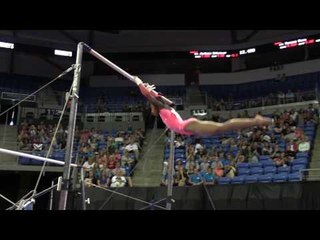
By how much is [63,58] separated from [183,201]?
40.5 ft

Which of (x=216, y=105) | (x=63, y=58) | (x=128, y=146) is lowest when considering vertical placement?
(x=128, y=146)

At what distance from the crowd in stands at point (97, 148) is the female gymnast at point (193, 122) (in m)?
6.86

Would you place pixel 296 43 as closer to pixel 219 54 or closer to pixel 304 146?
pixel 219 54

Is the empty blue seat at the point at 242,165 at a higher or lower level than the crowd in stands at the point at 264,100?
lower

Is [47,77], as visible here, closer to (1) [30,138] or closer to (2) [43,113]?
(2) [43,113]

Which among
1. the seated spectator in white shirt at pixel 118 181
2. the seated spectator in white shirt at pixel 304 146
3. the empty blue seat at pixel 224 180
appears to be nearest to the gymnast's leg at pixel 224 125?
the empty blue seat at pixel 224 180

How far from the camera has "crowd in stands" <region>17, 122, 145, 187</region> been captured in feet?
41.0

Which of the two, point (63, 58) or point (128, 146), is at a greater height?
point (63, 58)

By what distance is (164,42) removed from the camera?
2109cm

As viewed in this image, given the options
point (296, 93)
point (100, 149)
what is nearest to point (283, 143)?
point (296, 93)

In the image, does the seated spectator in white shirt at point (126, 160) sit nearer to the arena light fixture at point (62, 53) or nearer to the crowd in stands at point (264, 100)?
the crowd in stands at point (264, 100)

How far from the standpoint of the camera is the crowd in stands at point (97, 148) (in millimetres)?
12492

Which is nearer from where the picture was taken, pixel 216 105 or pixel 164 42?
pixel 216 105
